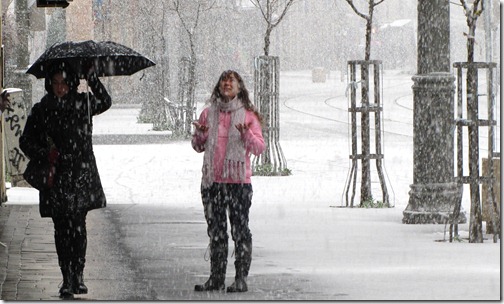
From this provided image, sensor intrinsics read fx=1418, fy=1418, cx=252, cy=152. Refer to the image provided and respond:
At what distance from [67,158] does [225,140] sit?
108cm

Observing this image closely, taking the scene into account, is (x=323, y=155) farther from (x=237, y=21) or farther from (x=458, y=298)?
(x=237, y=21)

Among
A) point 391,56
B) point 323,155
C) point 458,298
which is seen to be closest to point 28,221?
point 458,298

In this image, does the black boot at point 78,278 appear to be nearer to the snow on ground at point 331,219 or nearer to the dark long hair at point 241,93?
the dark long hair at point 241,93

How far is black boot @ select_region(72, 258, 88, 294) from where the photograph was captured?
371 inches

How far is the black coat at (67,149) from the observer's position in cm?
939

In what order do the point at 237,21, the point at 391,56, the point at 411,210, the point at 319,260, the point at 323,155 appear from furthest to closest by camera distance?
1. the point at 391,56
2. the point at 237,21
3. the point at 323,155
4. the point at 411,210
5. the point at 319,260

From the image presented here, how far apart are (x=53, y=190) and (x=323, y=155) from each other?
59.7 feet

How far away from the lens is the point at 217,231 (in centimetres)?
963

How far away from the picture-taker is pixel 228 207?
9539 mm

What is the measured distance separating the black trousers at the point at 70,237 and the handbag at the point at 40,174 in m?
0.25

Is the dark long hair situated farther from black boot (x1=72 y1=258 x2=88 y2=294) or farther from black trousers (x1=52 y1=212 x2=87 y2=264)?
black boot (x1=72 y1=258 x2=88 y2=294)

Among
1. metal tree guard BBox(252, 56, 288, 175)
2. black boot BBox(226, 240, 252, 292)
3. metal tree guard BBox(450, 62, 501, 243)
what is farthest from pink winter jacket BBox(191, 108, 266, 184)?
metal tree guard BBox(252, 56, 288, 175)

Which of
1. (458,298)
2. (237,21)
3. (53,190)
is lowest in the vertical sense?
(458,298)

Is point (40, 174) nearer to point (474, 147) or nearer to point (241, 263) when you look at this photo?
point (241, 263)
